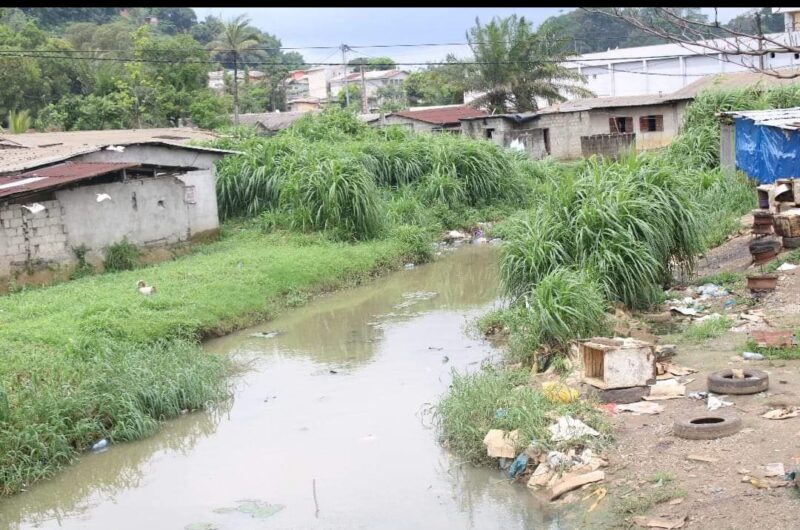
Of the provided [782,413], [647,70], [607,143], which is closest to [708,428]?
[782,413]

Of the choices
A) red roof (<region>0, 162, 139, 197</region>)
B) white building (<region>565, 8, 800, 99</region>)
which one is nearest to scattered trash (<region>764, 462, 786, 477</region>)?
red roof (<region>0, 162, 139, 197</region>)

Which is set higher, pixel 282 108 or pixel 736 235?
pixel 282 108

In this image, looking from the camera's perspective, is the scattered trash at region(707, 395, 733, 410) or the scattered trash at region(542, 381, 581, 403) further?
the scattered trash at region(542, 381, 581, 403)

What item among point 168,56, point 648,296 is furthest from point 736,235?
point 168,56

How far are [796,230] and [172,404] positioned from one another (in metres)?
8.59

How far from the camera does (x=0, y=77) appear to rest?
106 ft

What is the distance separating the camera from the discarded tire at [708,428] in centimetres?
680

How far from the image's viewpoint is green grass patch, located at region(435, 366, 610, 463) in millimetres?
7355

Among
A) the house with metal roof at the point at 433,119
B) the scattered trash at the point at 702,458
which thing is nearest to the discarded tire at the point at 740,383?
the scattered trash at the point at 702,458

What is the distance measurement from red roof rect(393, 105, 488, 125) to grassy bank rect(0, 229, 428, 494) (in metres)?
18.0

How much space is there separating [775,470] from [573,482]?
140 centimetres

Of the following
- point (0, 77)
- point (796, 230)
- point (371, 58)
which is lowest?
point (796, 230)

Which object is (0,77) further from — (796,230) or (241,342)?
(796,230)

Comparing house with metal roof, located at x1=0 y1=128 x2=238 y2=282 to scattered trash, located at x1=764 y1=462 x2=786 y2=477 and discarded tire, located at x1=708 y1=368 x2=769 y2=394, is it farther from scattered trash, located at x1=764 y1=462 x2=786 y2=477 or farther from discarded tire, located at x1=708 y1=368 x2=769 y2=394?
scattered trash, located at x1=764 y1=462 x2=786 y2=477
